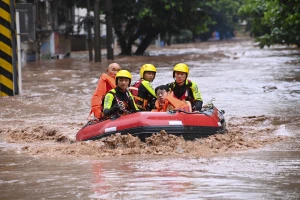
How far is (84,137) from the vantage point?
1151 centimetres

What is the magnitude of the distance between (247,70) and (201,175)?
19.8 metres

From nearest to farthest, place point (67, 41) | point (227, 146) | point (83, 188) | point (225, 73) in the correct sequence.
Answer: point (83, 188) → point (227, 146) → point (225, 73) → point (67, 41)

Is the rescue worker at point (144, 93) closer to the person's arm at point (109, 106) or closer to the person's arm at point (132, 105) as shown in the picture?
the person's arm at point (132, 105)

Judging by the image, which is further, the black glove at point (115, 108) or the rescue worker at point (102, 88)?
the rescue worker at point (102, 88)

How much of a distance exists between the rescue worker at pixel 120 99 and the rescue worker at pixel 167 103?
375mm

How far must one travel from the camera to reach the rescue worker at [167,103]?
456 inches

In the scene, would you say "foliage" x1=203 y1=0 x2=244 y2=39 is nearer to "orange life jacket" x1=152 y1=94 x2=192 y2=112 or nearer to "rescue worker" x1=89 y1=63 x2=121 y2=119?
"rescue worker" x1=89 y1=63 x2=121 y2=119

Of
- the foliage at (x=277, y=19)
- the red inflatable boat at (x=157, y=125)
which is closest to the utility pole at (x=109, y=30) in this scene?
the foliage at (x=277, y=19)

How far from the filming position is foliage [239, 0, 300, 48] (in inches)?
901

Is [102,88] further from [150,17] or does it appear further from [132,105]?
[150,17]

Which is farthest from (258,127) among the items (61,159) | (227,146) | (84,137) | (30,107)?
(30,107)

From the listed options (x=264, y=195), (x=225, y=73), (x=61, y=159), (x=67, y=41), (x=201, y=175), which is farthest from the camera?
(x=67, y=41)

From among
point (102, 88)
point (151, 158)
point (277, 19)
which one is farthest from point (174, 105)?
point (277, 19)

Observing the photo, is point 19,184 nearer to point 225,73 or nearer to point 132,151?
point 132,151
